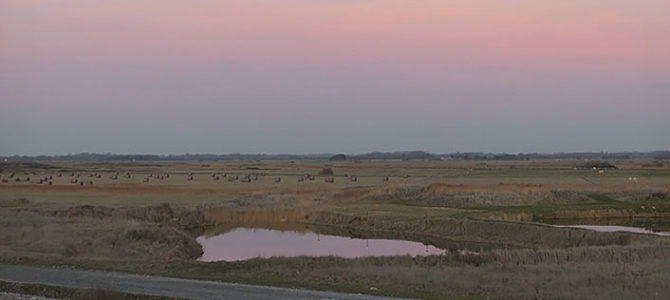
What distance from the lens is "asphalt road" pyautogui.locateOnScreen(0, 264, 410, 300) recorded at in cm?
1603

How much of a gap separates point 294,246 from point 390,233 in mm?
8336

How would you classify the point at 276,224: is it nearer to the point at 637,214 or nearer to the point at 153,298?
the point at 637,214

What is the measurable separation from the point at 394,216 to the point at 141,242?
20.3 metres

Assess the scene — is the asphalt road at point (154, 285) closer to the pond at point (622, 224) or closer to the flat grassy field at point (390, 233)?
the flat grassy field at point (390, 233)

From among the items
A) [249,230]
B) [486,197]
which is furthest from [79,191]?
[486,197]

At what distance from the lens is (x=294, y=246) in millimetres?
36375

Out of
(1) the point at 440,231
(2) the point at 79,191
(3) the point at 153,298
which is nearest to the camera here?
(3) the point at 153,298

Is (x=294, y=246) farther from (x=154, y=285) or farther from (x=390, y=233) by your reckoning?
(x=154, y=285)

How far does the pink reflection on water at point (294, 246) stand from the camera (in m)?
32.7

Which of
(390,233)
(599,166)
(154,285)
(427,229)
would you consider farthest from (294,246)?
(599,166)

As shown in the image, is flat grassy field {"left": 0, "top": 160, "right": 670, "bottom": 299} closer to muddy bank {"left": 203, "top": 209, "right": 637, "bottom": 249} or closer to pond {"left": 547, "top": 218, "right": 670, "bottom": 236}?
muddy bank {"left": 203, "top": 209, "right": 637, "bottom": 249}

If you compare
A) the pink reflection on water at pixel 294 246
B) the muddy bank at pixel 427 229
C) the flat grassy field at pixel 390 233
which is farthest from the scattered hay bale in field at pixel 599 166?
the pink reflection on water at pixel 294 246

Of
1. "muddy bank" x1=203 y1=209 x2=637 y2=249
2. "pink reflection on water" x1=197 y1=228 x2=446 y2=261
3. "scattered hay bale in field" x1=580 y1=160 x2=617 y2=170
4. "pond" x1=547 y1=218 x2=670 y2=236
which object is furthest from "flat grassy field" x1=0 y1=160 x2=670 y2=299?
"scattered hay bale in field" x1=580 y1=160 x2=617 y2=170

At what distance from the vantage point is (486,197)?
55.9m
